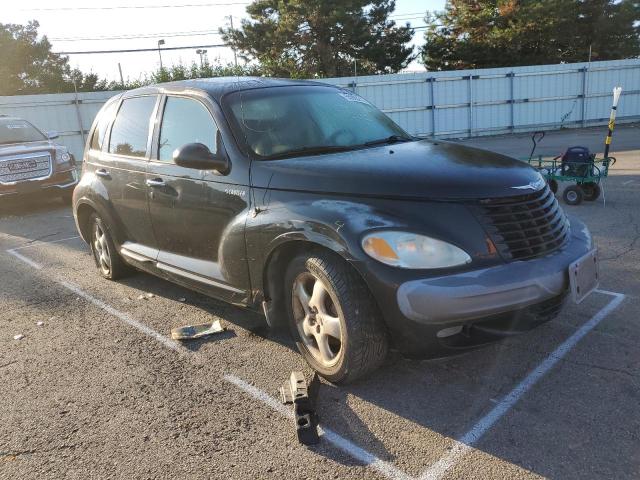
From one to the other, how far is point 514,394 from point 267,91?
8.66 ft

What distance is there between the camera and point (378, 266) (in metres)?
2.84

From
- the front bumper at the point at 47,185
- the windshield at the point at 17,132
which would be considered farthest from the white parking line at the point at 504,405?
the windshield at the point at 17,132

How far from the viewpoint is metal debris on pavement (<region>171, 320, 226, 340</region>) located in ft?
13.5

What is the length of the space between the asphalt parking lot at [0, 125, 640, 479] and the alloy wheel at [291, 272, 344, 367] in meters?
0.23

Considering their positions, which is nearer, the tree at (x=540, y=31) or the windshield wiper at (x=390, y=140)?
the windshield wiper at (x=390, y=140)

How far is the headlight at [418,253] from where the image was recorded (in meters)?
2.82

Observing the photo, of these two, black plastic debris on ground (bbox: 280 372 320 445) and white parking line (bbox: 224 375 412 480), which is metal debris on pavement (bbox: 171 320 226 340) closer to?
white parking line (bbox: 224 375 412 480)

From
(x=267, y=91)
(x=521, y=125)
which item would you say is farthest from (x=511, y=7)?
(x=267, y=91)

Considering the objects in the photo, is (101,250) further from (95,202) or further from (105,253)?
(95,202)

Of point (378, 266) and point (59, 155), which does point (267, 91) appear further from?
point (59, 155)

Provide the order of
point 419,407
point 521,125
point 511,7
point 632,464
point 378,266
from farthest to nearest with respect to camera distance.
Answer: point 511,7
point 521,125
point 419,407
point 378,266
point 632,464

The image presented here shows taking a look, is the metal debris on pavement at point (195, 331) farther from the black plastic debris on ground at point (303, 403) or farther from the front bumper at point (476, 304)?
the front bumper at point (476, 304)

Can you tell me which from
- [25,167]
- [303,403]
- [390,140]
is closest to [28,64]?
[25,167]

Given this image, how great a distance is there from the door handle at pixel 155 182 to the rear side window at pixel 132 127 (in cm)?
29
